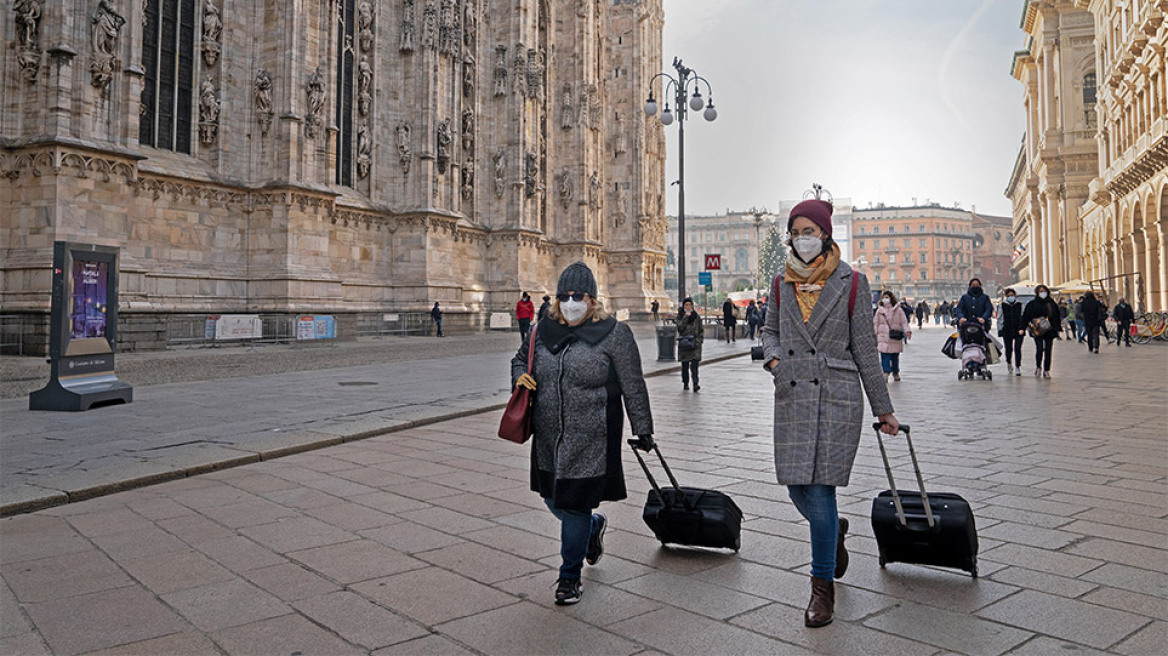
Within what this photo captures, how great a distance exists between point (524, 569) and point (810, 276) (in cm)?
204

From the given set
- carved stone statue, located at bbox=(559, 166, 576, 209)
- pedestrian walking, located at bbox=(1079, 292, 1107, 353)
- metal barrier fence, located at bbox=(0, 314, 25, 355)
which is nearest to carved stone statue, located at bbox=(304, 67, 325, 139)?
metal barrier fence, located at bbox=(0, 314, 25, 355)

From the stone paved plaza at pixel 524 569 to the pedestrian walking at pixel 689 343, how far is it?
18.4 feet

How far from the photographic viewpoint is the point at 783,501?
5.25 metres

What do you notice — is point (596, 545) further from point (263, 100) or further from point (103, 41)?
point (263, 100)

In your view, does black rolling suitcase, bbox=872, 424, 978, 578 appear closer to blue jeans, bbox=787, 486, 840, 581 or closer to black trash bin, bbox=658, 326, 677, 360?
blue jeans, bbox=787, 486, 840, 581

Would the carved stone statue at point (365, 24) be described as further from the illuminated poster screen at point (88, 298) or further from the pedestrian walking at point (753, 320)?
the illuminated poster screen at point (88, 298)

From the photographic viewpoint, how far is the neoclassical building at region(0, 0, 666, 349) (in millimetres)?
16844

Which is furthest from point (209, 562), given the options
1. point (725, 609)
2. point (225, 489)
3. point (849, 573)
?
point (849, 573)

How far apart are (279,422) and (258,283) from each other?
589 inches

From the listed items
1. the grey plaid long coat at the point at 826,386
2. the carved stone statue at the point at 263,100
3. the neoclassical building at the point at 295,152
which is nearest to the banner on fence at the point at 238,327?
the neoclassical building at the point at 295,152

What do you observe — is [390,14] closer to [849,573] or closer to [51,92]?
[51,92]

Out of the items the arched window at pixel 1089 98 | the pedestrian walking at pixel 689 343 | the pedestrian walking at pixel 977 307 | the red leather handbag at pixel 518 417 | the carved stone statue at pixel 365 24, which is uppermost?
the arched window at pixel 1089 98

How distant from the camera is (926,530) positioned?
3.58 metres

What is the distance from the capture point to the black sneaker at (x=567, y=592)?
340 cm
